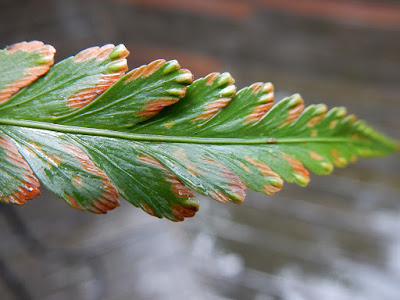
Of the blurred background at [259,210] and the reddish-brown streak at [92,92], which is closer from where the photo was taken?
the reddish-brown streak at [92,92]

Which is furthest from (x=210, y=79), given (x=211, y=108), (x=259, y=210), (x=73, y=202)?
(x=259, y=210)

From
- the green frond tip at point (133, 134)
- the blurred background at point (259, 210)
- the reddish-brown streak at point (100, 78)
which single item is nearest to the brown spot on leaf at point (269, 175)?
the green frond tip at point (133, 134)

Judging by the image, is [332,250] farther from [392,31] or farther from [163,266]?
[392,31]

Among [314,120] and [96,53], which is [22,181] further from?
[314,120]

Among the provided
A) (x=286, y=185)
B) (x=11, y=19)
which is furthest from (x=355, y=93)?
(x=11, y=19)

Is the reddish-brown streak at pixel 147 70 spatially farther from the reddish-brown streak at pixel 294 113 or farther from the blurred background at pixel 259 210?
the blurred background at pixel 259 210

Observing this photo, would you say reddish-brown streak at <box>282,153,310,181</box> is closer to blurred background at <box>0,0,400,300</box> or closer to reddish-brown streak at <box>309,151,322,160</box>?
reddish-brown streak at <box>309,151,322,160</box>

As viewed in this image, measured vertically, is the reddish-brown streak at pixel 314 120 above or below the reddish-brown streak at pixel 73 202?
above
